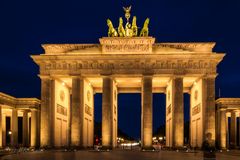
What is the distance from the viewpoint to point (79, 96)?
212ft

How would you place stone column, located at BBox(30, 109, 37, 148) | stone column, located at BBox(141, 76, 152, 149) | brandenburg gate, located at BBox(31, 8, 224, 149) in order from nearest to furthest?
stone column, located at BBox(141, 76, 152, 149)
brandenburg gate, located at BBox(31, 8, 224, 149)
stone column, located at BBox(30, 109, 37, 148)

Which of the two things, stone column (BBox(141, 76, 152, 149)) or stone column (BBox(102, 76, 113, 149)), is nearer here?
stone column (BBox(141, 76, 152, 149))

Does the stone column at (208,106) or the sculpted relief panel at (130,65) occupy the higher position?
the sculpted relief panel at (130,65)

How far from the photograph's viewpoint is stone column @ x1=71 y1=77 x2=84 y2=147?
63.7m

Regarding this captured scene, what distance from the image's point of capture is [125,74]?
64.6 metres

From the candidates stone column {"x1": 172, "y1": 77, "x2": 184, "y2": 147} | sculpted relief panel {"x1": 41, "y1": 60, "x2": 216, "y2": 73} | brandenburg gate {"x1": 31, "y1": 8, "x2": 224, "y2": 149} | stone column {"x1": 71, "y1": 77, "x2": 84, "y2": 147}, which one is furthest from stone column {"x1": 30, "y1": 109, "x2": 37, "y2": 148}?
stone column {"x1": 172, "y1": 77, "x2": 184, "y2": 147}

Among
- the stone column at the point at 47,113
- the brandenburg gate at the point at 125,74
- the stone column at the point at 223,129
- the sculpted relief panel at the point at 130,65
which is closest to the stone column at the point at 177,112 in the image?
the brandenburg gate at the point at 125,74

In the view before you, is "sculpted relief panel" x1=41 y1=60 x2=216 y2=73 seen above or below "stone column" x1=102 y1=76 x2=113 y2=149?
above

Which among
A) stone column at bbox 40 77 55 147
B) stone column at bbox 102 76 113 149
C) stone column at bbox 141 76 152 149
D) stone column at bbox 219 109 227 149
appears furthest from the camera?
stone column at bbox 219 109 227 149

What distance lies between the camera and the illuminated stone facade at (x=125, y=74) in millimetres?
63406

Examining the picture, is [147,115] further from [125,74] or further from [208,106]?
[208,106]

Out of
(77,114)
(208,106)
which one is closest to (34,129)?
A: (77,114)

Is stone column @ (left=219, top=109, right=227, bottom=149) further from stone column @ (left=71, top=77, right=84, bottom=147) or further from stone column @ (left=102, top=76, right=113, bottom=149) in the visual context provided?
stone column @ (left=71, top=77, right=84, bottom=147)

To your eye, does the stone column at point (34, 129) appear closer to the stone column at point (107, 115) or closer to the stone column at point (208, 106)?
the stone column at point (107, 115)
